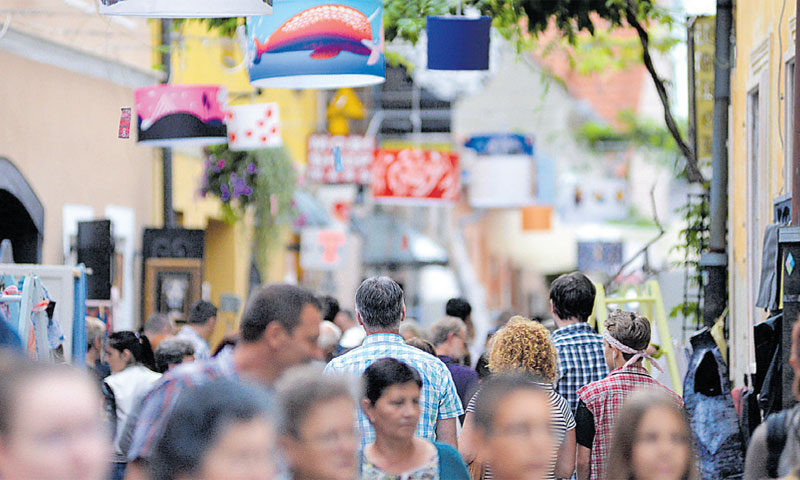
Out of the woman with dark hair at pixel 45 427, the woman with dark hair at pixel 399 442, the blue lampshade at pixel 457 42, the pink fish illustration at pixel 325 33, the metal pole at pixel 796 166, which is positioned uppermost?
the blue lampshade at pixel 457 42

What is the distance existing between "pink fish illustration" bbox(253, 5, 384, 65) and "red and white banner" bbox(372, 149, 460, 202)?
1461cm

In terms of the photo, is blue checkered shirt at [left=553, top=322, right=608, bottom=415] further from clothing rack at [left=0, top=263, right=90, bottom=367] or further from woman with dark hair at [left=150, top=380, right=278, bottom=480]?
woman with dark hair at [left=150, top=380, right=278, bottom=480]

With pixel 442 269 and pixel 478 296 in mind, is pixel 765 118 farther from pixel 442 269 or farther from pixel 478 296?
pixel 478 296

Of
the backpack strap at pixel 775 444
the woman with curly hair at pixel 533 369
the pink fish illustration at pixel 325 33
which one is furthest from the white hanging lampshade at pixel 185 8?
the backpack strap at pixel 775 444

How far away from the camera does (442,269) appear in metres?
31.7

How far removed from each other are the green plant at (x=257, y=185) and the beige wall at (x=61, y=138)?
2.03m

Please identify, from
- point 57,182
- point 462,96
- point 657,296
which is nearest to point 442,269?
point 462,96

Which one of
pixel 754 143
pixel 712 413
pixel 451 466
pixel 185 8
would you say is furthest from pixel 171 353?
pixel 754 143

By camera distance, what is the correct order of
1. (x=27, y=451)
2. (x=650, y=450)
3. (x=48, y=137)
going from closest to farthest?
(x=27, y=451) < (x=650, y=450) < (x=48, y=137)

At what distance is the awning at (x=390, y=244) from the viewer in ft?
93.7

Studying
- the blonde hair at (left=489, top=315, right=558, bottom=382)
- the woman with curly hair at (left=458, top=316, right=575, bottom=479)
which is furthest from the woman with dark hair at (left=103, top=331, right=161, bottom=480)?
the blonde hair at (left=489, top=315, right=558, bottom=382)

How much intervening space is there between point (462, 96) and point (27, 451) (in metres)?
30.1

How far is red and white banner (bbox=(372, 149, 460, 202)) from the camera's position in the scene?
902 inches

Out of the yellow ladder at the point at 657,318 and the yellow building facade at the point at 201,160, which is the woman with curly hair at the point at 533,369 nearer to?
the yellow ladder at the point at 657,318
